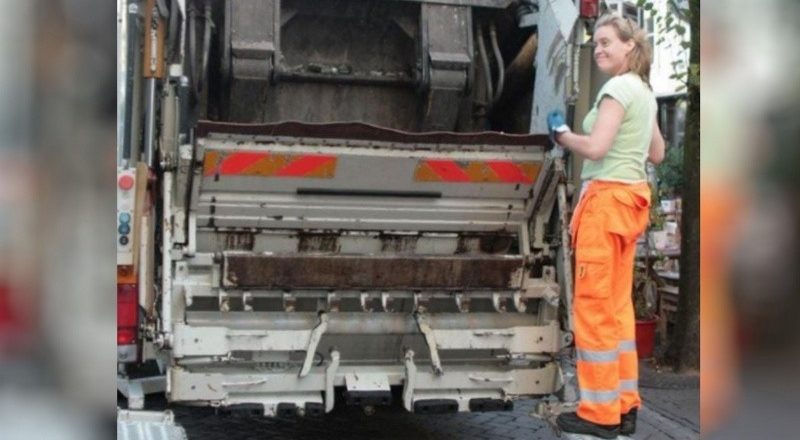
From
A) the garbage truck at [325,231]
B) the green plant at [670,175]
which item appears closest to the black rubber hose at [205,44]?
the garbage truck at [325,231]

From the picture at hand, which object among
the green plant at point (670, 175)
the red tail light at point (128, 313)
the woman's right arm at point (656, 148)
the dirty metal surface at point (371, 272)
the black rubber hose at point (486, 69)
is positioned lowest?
the red tail light at point (128, 313)

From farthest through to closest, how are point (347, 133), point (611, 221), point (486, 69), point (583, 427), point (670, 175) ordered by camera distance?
point (670, 175)
point (486, 69)
point (347, 133)
point (583, 427)
point (611, 221)

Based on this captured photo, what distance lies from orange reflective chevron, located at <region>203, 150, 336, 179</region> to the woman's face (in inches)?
45.0

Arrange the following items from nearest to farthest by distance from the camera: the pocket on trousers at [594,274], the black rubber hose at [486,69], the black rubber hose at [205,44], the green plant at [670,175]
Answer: the pocket on trousers at [594,274]
the black rubber hose at [205,44]
the black rubber hose at [486,69]
the green plant at [670,175]

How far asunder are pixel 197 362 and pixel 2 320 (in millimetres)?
2544

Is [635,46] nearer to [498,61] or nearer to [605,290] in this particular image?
[605,290]

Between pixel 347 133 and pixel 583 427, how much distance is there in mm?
1456

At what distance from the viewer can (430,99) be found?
4.36 m

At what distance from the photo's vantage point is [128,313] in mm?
3674

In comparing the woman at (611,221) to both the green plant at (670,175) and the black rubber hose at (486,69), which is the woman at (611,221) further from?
the green plant at (670,175)

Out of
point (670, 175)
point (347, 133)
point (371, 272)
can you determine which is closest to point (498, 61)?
point (347, 133)

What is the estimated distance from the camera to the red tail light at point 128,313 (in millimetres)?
3660

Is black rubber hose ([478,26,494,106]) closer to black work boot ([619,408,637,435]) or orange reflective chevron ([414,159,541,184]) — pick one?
orange reflective chevron ([414,159,541,184])

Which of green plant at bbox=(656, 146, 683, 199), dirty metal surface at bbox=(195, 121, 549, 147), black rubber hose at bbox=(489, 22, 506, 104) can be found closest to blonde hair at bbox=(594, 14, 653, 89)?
dirty metal surface at bbox=(195, 121, 549, 147)
